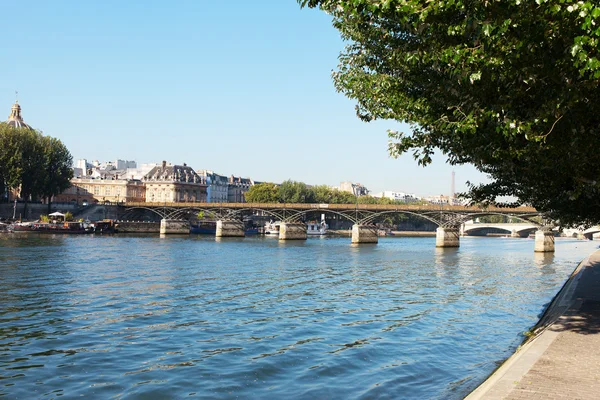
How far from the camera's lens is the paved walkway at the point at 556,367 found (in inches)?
453

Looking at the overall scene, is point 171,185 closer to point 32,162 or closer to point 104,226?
point 104,226

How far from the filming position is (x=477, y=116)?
14328 mm

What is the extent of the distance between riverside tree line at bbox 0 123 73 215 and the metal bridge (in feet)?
57.6

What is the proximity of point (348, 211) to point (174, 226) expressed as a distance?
118ft

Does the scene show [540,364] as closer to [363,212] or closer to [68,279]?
[68,279]

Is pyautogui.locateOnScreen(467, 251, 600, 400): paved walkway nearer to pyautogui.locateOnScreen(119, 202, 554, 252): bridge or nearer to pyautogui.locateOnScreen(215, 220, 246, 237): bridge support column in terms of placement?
pyautogui.locateOnScreen(119, 202, 554, 252): bridge

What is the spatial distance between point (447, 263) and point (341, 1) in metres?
58.2

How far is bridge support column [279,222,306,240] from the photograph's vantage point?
116 meters

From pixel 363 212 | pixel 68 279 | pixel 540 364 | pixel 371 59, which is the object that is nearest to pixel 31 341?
pixel 371 59

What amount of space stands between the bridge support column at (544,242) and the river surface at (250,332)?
50.8m

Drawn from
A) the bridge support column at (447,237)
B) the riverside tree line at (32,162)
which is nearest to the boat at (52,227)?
the riverside tree line at (32,162)

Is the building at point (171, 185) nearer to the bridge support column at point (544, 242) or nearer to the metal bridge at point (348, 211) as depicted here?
the metal bridge at point (348, 211)

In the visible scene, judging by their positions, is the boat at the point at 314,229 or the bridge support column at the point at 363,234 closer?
the bridge support column at the point at 363,234

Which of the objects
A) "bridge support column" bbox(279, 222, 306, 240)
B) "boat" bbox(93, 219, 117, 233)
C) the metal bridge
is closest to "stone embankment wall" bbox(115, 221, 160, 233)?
"boat" bbox(93, 219, 117, 233)
